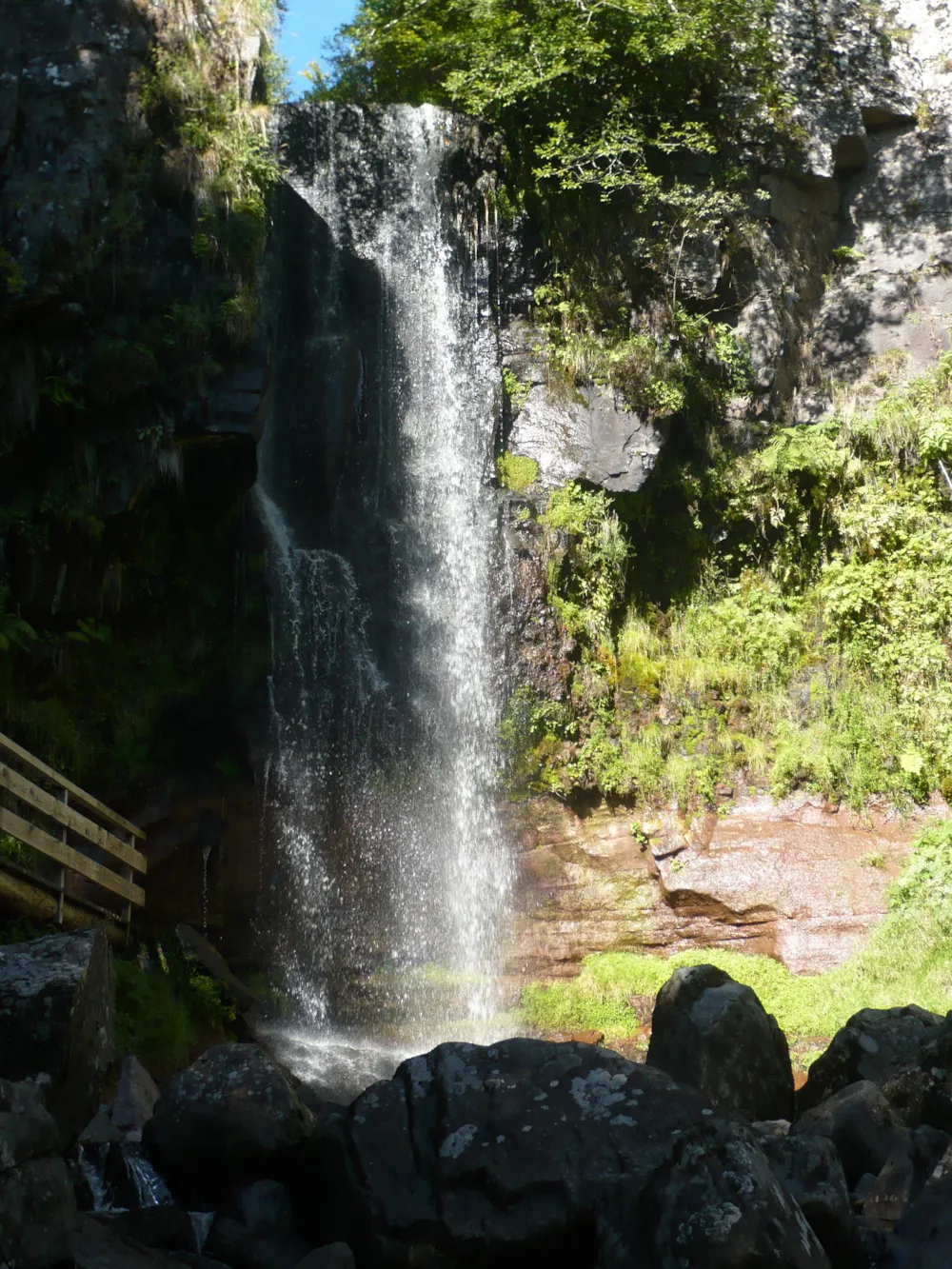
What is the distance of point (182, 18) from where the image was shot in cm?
1252

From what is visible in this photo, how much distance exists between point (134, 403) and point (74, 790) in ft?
12.3

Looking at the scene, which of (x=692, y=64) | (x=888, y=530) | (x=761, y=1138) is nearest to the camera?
(x=761, y=1138)

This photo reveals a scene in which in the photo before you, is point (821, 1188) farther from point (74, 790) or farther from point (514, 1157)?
point (74, 790)

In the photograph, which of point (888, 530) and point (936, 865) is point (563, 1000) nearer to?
point (936, 865)

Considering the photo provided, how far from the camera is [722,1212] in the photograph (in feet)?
13.3

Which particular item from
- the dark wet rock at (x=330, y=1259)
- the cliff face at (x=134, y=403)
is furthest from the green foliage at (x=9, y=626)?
the dark wet rock at (x=330, y=1259)

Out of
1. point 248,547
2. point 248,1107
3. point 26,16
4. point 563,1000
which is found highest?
point 26,16

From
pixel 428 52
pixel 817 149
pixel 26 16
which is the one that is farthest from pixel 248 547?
pixel 817 149

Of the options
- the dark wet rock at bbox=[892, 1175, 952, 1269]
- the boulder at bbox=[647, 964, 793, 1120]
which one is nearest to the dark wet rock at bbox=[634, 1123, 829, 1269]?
the dark wet rock at bbox=[892, 1175, 952, 1269]

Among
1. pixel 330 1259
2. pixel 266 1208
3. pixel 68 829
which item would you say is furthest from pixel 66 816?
pixel 330 1259

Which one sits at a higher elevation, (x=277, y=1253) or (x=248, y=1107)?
(x=248, y=1107)

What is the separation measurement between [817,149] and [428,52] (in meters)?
5.61

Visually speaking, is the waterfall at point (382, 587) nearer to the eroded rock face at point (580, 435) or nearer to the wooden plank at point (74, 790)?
the eroded rock face at point (580, 435)

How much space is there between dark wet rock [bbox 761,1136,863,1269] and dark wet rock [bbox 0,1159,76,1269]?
2692 millimetres
